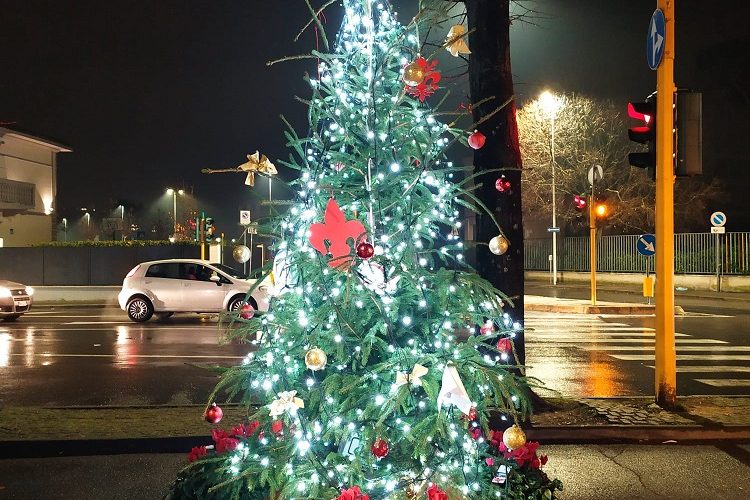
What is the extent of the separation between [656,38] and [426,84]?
18.5ft

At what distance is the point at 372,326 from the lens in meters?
3.62

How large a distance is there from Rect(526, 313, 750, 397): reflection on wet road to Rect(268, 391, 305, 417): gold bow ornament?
4212mm

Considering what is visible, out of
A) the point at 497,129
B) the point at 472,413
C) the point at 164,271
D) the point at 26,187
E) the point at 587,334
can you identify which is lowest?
the point at 587,334

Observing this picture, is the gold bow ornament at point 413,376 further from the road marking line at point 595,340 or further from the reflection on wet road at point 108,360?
the road marking line at point 595,340

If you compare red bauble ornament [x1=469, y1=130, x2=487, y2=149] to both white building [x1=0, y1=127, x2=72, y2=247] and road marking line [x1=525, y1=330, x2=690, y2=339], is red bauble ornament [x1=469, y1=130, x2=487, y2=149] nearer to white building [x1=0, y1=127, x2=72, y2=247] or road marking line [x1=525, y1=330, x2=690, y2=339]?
road marking line [x1=525, y1=330, x2=690, y2=339]

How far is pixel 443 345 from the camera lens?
363cm

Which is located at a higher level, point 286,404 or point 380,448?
point 286,404

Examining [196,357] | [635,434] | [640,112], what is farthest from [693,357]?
[196,357]

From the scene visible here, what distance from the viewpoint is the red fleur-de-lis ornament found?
11.8 feet

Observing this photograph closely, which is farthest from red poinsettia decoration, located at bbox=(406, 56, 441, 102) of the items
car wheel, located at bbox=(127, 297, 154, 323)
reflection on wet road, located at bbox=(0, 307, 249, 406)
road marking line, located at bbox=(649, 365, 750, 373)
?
car wheel, located at bbox=(127, 297, 154, 323)

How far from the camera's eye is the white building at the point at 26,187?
35.8 m

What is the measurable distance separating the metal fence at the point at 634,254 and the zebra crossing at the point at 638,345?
7788 millimetres

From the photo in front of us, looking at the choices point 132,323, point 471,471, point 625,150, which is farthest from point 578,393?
point 625,150

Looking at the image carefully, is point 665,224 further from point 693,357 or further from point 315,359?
point 315,359
